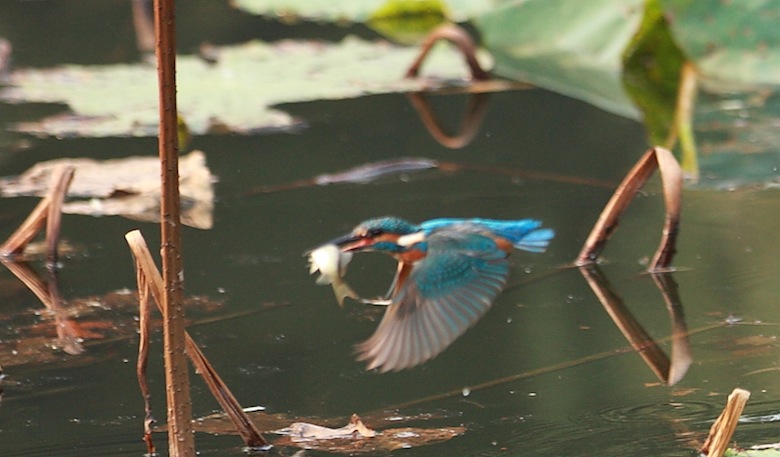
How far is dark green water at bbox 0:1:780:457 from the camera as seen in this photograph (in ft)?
7.17

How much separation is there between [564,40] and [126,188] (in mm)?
2949

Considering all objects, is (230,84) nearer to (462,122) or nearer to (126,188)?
(462,122)

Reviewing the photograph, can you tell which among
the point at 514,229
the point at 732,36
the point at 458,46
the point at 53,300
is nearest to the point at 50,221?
the point at 53,300

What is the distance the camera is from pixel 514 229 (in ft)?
8.41

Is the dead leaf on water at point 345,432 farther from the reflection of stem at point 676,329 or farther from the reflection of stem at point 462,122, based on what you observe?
the reflection of stem at point 462,122

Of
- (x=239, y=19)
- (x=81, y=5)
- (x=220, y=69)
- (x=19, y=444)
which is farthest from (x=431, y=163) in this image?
(x=81, y=5)

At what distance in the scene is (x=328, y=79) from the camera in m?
5.55

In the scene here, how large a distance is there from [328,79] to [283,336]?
299 cm

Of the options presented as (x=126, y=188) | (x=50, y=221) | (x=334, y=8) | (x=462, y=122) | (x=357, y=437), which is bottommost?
(x=357, y=437)

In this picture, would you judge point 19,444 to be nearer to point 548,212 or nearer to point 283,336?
point 283,336

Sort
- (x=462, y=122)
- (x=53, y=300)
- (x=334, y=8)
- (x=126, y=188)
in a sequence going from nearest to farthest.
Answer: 1. (x=53, y=300)
2. (x=126, y=188)
3. (x=462, y=122)
4. (x=334, y=8)

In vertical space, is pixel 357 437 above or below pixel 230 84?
below

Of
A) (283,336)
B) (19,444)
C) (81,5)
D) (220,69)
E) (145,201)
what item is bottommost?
(19,444)

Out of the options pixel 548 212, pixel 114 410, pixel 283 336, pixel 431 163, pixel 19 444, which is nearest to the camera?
pixel 19 444
